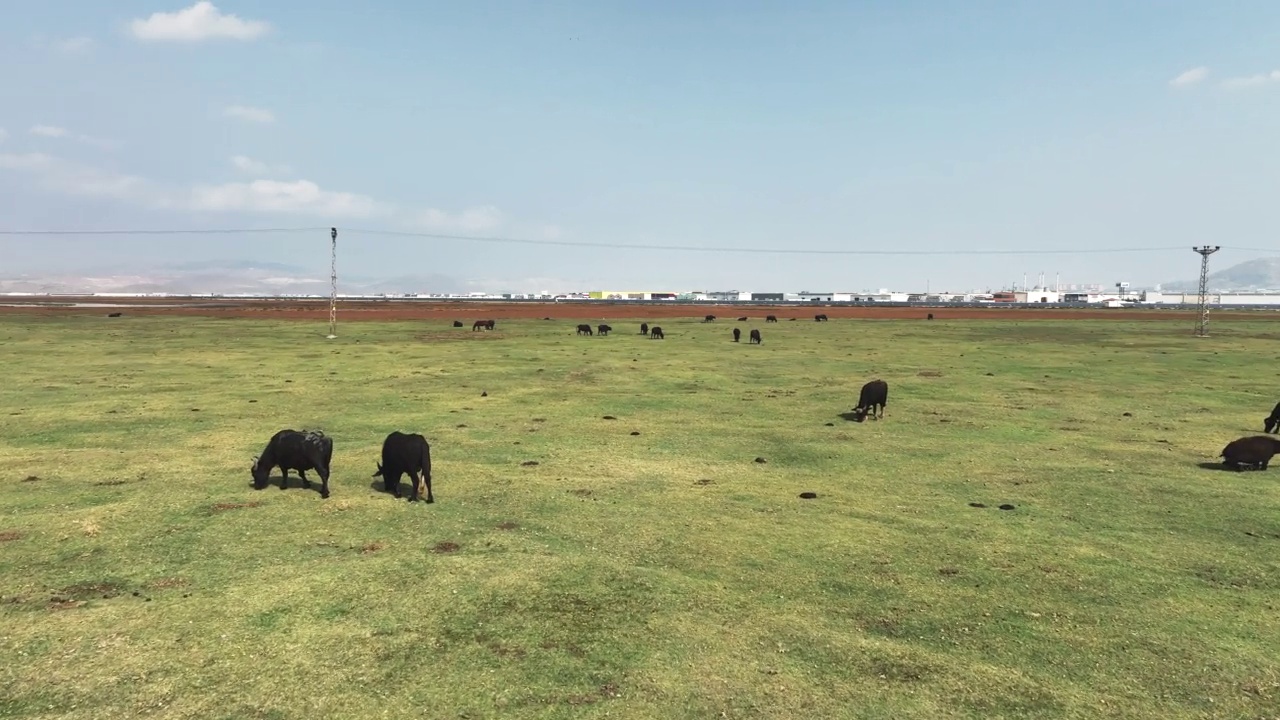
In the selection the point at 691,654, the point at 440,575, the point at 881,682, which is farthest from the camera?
the point at 440,575

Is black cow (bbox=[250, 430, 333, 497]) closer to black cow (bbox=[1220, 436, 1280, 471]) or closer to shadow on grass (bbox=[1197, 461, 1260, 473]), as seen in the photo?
shadow on grass (bbox=[1197, 461, 1260, 473])

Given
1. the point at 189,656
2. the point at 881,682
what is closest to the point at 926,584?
the point at 881,682

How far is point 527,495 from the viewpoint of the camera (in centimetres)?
1091

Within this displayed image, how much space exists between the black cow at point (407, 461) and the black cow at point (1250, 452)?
14.0m

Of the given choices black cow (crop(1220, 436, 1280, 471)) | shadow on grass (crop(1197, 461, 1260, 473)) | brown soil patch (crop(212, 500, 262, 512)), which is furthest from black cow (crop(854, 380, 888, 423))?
brown soil patch (crop(212, 500, 262, 512))

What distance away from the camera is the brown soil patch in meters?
9.95

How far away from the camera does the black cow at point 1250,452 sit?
489 inches

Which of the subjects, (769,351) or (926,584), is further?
(769,351)

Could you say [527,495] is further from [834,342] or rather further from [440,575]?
[834,342]

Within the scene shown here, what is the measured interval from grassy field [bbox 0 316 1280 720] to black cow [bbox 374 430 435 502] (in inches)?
18.6

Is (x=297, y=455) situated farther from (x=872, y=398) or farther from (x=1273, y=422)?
(x=1273, y=422)

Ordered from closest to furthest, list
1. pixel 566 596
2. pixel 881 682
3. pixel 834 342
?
1. pixel 881 682
2. pixel 566 596
3. pixel 834 342

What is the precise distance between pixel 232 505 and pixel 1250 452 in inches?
676

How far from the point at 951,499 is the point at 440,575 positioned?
7.79 metres
